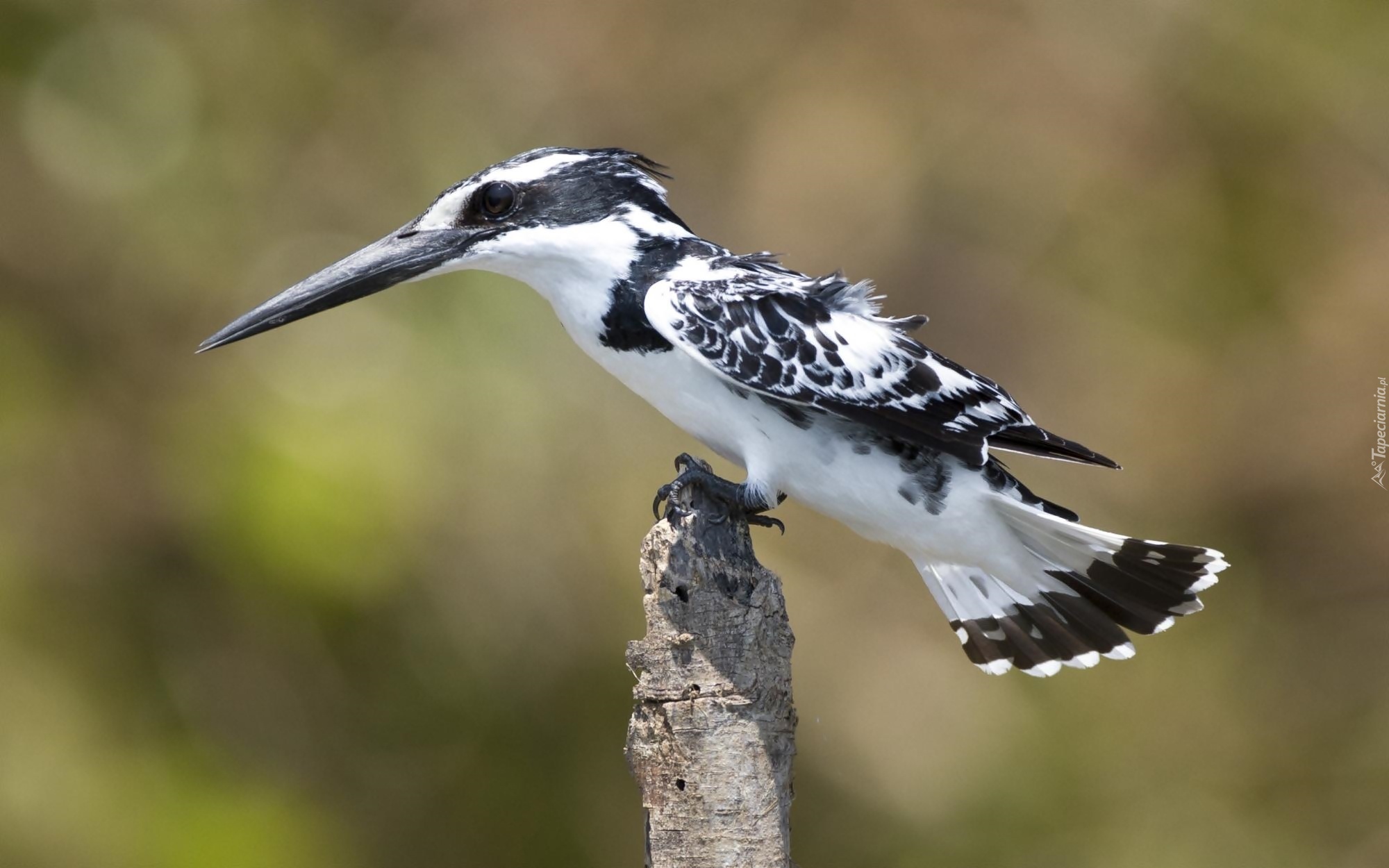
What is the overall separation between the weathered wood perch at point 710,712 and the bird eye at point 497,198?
0.77m

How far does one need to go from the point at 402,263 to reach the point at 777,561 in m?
1.75

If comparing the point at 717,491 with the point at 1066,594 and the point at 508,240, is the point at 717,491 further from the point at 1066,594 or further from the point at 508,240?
the point at 1066,594

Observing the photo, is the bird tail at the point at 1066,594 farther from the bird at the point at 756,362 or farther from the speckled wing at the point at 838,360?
the speckled wing at the point at 838,360

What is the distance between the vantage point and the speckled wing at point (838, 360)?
7.90ft

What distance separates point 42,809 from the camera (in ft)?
12.0

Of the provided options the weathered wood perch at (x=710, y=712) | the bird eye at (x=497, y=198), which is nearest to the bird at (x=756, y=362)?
the bird eye at (x=497, y=198)

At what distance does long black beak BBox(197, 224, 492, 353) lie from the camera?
2570mm

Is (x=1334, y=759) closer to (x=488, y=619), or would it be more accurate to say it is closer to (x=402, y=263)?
(x=488, y=619)

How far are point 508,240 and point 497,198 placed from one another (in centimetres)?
8

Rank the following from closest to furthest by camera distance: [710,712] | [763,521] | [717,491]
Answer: [710,712], [717,491], [763,521]

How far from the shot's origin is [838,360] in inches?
97.5

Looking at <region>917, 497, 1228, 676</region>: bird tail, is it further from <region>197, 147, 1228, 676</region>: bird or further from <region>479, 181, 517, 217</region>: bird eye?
<region>479, 181, 517, 217</region>: bird eye

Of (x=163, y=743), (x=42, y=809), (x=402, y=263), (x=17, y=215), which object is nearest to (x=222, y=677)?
(x=163, y=743)

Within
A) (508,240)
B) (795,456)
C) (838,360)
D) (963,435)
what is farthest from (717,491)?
(508,240)
